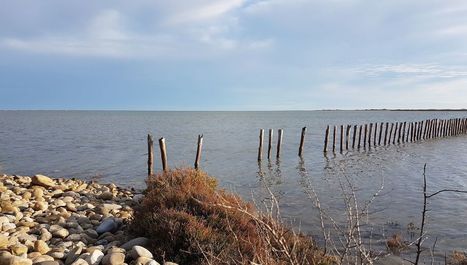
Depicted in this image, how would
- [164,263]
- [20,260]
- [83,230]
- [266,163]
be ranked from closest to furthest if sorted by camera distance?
1. [20,260]
2. [164,263]
3. [83,230]
4. [266,163]

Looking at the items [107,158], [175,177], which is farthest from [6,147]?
[175,177]

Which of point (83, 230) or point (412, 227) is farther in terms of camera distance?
point (412, 227)

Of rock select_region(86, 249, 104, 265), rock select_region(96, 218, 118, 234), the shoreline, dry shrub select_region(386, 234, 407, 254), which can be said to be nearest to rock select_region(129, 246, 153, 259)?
the shoreline

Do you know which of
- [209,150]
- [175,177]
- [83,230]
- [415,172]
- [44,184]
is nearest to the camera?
[83,230]

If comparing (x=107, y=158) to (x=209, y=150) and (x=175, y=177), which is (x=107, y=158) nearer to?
(x=209, y=150)

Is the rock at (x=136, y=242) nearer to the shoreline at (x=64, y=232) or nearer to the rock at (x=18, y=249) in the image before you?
the shoreline at (x=64, y=232)

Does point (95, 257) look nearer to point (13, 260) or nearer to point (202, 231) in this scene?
point (13, 260)

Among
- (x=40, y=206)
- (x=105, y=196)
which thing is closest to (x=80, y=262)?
(x=40, y=206)

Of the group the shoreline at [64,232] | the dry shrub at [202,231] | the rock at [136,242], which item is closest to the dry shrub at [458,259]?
the dry shrub at [202,231]

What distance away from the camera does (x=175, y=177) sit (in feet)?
30.3

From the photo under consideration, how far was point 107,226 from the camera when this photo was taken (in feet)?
24.4

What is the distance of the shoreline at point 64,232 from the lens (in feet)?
17.4

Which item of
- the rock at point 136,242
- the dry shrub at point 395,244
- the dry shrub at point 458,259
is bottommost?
the dry shrub at point 395,244

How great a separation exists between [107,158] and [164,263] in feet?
75.2
